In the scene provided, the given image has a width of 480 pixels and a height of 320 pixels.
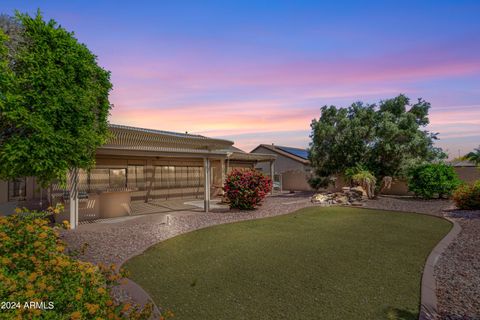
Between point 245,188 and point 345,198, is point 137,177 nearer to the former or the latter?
point 245,188

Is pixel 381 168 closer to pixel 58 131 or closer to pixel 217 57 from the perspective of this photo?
pixel 217 57

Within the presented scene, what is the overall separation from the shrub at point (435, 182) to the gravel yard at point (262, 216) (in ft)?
8.51

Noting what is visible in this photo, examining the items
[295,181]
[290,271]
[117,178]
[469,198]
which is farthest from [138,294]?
[295,181]

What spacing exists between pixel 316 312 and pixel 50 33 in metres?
9.95

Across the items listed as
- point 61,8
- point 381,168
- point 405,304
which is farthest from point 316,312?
point 381,168

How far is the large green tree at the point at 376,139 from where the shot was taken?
19125 millimetres

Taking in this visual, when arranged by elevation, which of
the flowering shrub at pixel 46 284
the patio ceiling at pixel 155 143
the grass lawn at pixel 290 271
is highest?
the patio ceiling at pixel 155 143

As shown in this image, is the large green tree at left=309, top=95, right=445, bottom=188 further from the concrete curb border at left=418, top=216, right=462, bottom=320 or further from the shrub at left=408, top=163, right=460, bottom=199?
the concrete curb border at left=418, top=216, right=462, bottom=320

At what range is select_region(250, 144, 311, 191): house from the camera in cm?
2717

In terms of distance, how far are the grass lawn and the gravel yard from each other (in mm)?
456

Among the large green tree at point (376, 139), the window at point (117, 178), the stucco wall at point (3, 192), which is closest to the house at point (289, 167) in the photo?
the large green tree at point (376, 139)

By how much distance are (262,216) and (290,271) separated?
259 inches

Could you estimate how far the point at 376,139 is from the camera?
1984 centimetres

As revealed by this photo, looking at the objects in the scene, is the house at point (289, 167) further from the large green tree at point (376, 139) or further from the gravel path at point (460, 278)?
the gravel path at point (460, 278)
